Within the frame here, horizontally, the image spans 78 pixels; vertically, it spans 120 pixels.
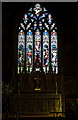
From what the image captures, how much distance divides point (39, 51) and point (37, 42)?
634 millimetres

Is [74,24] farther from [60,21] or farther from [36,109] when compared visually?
[36,109]

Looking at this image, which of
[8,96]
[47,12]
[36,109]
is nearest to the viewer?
[36,109]

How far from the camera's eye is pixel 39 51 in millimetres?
14195

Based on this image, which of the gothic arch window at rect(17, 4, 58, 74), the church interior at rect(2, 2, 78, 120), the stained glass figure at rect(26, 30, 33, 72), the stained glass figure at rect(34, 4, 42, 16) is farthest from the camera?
the stained glass figure at rect(34, 4, 42, 16)

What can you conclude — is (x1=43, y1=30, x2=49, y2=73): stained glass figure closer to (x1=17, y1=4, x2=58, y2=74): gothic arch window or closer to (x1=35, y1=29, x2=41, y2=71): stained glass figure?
(x1=17, y1=4, x2=58, y2=74): gothic arch window

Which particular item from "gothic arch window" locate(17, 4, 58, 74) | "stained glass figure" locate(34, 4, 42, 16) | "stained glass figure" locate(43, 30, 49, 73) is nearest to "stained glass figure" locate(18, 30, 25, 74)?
"gothic arch window" locate(17, 4, 58, 74)

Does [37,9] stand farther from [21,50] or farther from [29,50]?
[21,50]

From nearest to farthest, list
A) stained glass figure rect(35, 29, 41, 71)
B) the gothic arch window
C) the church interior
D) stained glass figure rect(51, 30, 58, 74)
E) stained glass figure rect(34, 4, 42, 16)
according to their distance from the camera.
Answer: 1. the church interior
2. stained glass figure rect(35, 29, 41, 71)
3. stained glass figure rect(51, 30, 58, 74)
4. the gothic arch window
5. stained glass figure rect(34, 4, 42, 16)

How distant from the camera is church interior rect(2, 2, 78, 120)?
12625 millimetres

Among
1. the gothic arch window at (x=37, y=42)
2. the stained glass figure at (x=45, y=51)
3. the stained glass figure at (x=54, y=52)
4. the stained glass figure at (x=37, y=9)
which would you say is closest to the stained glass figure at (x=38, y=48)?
the gothic arch window at (x=37, y=42)

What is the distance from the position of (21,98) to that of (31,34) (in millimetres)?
4866

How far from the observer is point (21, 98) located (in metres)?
11.4

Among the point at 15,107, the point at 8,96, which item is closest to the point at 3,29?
the point at 8,96

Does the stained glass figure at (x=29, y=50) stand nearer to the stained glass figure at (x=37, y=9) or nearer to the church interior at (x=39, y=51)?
the church interior at (x=39, y=51)
